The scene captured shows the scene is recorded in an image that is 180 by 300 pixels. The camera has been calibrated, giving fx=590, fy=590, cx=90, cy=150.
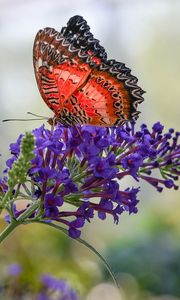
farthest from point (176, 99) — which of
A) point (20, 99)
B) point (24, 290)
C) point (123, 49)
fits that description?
point (24, 290)

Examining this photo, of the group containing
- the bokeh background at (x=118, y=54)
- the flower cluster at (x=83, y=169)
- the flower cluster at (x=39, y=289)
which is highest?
the bokeh background at (x=118, y=54)

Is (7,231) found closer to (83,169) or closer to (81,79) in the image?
(83,169)

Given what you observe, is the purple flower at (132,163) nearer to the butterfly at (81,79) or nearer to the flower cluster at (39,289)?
the butterfly at (81,79)

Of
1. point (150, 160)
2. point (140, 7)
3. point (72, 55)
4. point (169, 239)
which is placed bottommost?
point (169, 239)

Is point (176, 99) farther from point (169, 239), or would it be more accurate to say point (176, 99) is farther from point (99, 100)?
point (99, 100)

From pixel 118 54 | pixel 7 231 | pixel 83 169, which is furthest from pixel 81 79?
pixel 118 54

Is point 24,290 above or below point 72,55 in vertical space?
below

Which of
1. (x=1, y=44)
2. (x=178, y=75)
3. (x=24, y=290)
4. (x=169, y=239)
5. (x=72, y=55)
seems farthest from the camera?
(x=1, y=44)

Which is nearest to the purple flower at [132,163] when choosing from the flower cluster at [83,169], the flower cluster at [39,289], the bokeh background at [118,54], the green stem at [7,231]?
the flower cluster at [83,169]
